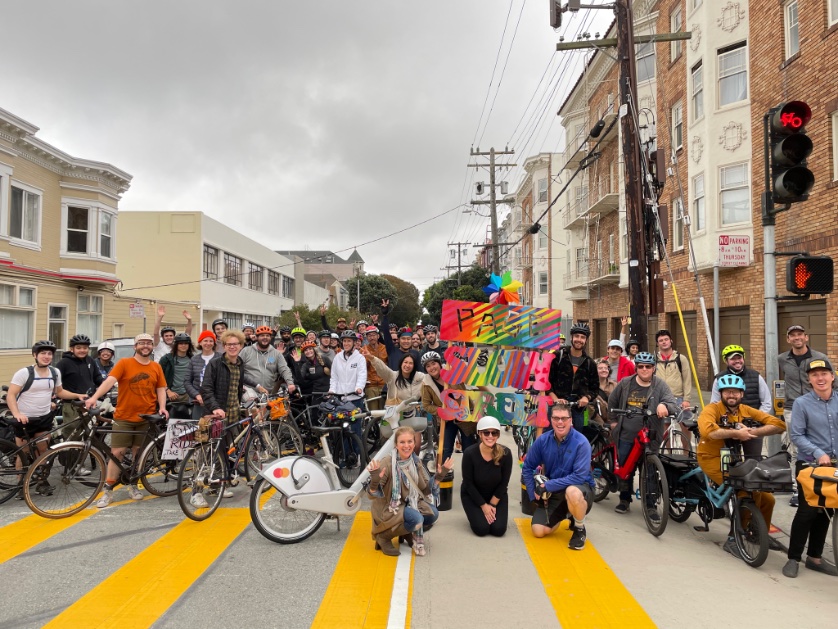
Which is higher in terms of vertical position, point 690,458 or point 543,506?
point 690,458

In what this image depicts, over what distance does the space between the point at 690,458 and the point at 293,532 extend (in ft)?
12.9

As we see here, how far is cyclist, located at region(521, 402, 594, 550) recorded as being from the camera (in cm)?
542

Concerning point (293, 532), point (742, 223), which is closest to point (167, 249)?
A: point (742, 223)

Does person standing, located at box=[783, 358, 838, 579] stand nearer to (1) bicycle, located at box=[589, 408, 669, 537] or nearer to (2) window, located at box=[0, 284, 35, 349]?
(1) bicycle, located at box=[589, 408, 669, 537]

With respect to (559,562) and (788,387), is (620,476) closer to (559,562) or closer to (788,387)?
(559,562)

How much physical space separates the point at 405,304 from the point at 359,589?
91.8 meters

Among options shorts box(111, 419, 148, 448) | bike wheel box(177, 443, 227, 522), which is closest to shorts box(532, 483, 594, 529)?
bike wheel box(177, 443, 227, 522)

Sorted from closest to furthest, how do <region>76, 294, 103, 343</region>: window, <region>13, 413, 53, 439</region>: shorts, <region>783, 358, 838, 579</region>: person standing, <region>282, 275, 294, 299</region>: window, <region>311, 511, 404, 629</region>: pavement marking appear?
<region>311, 511, 404, 629</region>: pavement marking, <region>783, 358, 838, 579</region>: person standing, <region>13, 413, 53, 439</region>: shorts, <region>76, 294, 103, 343</region>: window, <region>282, 275, 294, 299</region>: window

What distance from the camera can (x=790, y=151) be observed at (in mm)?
5980

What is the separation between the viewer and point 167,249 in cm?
3572

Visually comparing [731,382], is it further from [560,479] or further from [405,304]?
[405,304]

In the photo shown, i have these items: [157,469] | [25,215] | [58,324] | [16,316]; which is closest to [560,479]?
[157,469]

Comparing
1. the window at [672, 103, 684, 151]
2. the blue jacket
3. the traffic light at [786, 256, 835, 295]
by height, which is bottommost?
the blue jacket

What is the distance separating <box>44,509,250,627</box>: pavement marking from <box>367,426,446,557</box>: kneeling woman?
145cm
